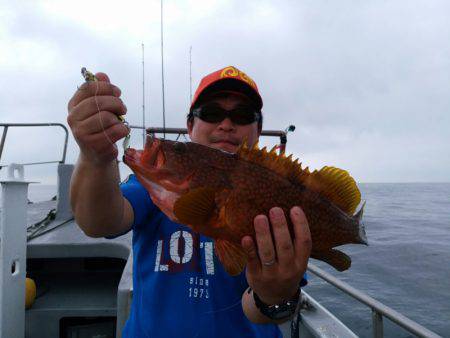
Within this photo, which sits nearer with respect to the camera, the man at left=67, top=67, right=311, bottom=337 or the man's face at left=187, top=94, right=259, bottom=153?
the man at left=67, top=67, right=311, bottom=337

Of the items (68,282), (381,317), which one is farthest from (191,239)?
(68,282)

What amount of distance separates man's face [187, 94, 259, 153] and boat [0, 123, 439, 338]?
0.58m

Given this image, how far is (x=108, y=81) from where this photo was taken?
5.47 ft

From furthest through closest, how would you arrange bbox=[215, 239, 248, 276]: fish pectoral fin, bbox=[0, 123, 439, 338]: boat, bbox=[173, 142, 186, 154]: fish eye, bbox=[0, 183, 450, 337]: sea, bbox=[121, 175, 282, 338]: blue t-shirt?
bbox=[0, 183, 450, 337]: sea
bbox=[0, 123, 439, 338]: boat
bbox=[121, 175, 282, 338]: blue t-shirt
bbox=[173, 142, 186, 154]: fish eye
bbox=[215, 239, 248, 276]: fish pectoral fin

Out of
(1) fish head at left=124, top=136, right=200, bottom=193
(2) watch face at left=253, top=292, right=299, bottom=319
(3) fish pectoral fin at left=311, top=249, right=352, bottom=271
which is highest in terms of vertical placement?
(1) fish head at left=124, top=136, right=200, bottom=193

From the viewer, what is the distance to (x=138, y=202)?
242 centimetres

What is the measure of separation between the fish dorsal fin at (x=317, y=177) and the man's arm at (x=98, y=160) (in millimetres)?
726

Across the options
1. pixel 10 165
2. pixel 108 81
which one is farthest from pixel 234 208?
pixel 10 165

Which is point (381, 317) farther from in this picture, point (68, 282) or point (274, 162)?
point (68, 282)

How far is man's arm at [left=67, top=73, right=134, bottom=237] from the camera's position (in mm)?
1581

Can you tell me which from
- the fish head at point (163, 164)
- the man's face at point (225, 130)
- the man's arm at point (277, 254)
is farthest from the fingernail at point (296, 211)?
the man's face at point (225, 130)

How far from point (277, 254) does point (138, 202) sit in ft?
3.59

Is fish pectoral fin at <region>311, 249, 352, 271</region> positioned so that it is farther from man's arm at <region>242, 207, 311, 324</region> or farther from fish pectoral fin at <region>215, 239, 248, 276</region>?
fish pectoral fin at <region>215, 239, 248, 276</region>

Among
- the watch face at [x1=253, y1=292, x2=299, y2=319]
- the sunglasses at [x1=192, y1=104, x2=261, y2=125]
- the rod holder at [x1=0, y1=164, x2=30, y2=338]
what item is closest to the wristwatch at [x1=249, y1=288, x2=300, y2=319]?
the watch face at [x1=253, y1=292, x2=299, y2=319]
